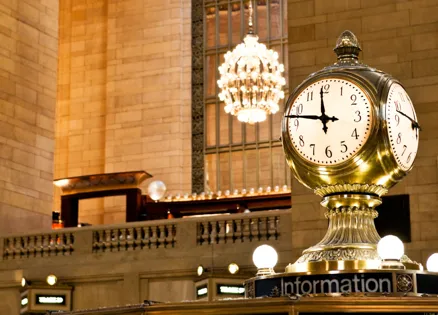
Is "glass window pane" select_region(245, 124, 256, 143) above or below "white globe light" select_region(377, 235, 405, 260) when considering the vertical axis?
above


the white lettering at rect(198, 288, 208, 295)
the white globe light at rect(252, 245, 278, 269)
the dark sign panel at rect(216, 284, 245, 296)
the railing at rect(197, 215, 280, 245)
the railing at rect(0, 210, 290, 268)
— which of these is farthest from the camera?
the railing at rect(0, 210, 290, 268)

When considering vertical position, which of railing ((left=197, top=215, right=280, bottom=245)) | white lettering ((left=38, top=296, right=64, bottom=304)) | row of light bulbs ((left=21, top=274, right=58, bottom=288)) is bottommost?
white lettering ((left=38, top=296, right=64, bottom=304))

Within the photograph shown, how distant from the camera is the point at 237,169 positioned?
26219 millimetres

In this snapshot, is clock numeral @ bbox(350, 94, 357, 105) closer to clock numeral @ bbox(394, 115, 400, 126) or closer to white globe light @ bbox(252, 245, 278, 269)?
clock numeral @ bbox(394, 115, 400, 126)

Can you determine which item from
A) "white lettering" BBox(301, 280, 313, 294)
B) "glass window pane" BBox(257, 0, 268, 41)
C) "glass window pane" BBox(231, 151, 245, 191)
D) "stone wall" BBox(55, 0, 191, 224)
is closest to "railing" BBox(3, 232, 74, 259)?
"stone wall" BBox(55, 0, 191, 224)

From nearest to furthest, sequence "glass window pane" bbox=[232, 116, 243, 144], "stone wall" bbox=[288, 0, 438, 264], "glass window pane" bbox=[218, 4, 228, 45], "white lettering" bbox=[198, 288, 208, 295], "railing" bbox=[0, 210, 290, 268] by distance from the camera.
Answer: "stone wall" bbox=[288, 0, 438, 264]
"white lettering" bbox=[198, 288, 208, 295]
"railing" bbox=[0, 210, 290, 268]
"glass window pane" bbox=[232, 116, 243, 144]
"glass window pane" bbox=[218, 4, 228, 45]

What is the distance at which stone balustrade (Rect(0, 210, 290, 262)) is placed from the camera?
1644cm

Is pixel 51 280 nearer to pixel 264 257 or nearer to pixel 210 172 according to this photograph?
pixel 210 172

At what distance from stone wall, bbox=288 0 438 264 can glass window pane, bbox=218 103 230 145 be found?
1106 centimetres

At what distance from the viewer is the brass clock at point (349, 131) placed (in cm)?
251

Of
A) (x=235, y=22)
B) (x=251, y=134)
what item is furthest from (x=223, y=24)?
(x=251, y=134)

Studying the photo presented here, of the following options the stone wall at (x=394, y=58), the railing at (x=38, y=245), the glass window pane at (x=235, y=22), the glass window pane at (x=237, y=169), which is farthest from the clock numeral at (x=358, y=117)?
the glass window pane at (x=235, y=22)

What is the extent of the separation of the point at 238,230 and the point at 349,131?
14.2m

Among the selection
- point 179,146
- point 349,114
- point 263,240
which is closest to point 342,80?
point 349,114
